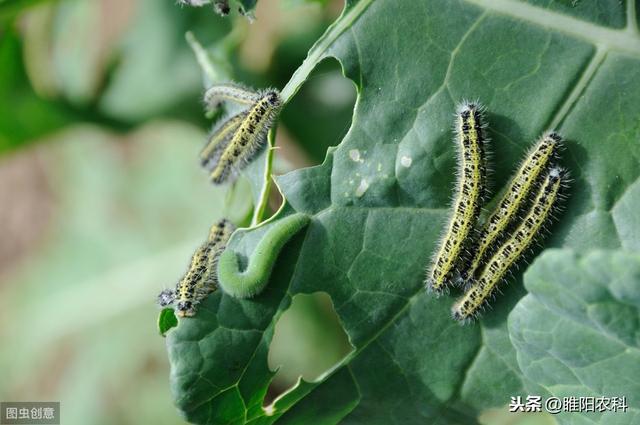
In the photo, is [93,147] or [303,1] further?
[93,147]

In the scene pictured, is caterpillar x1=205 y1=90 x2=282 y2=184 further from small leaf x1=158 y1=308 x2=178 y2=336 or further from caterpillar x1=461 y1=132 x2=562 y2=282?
caterpillar x1=461 y1=132 x2=562 y2=282

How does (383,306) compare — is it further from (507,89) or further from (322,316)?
(322,316)

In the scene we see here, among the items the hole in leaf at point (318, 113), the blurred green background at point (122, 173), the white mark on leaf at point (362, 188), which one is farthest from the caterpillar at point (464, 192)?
the hole in leaf at point (318, 113)

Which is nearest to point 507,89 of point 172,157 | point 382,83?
point 382,83

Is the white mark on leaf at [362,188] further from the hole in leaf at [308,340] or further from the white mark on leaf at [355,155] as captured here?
the hole in leaf at [308,340]

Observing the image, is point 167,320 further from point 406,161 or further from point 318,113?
point 318,113

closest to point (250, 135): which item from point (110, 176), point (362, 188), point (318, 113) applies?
point (362, 188)

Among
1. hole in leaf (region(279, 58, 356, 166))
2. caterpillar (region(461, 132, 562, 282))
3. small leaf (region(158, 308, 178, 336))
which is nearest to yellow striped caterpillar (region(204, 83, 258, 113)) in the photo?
small leaf (region(158, 308, 178, 336))
